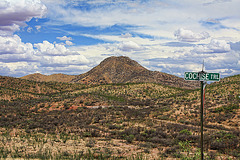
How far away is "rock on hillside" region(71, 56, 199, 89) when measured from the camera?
100125 mm

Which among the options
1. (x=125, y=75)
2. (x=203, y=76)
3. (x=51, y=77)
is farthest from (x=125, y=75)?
(x=203, y=76)

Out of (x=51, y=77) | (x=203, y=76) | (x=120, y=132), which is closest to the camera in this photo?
(x=203, y=76)

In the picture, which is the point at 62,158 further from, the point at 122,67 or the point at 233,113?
the point at 122,67

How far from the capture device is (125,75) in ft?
364

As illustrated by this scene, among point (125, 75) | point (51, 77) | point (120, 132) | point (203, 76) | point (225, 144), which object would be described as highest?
point (125, 75)

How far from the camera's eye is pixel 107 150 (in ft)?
40.5

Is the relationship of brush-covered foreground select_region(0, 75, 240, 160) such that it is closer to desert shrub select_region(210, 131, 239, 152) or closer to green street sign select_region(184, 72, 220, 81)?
desert shrub select_region(210, 131, 239, 152)

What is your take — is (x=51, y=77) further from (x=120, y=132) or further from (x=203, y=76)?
(x=203, y=76)

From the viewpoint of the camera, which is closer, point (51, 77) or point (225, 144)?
point (225, 144)

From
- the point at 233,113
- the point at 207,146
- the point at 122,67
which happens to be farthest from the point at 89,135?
the point at 122,67

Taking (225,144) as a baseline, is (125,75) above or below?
above

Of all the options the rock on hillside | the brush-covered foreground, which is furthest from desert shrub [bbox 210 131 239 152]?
the rock on hillside

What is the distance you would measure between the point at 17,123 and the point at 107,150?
14151 millimetres

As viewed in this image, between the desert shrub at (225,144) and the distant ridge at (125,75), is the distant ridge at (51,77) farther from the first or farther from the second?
the desert shrub at (225,144)
